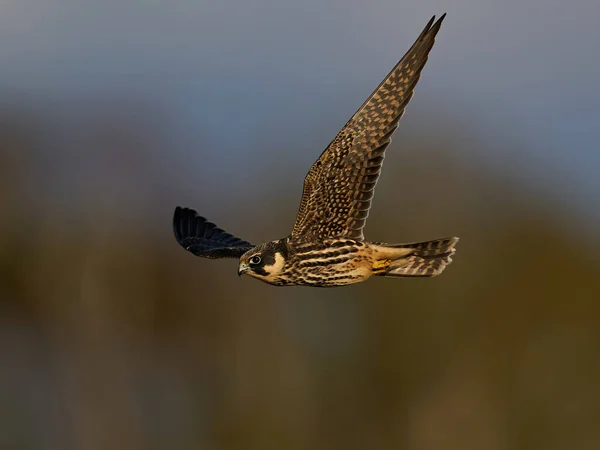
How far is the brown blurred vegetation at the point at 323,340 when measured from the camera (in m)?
20.0

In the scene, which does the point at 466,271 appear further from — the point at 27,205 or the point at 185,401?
the point at 27,205

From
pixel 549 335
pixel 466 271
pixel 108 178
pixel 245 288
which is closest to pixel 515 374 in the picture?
pixel 549 335

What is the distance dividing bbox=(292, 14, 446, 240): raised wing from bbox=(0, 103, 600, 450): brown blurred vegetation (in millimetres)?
12300

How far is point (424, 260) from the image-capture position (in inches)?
270

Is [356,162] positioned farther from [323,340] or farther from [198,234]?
[323,340]

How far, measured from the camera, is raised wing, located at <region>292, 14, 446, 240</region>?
241 inches

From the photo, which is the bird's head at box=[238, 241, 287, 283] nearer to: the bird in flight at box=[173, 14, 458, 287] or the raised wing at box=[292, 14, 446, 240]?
the bird in flight at box=[173, 14, 458, 287]

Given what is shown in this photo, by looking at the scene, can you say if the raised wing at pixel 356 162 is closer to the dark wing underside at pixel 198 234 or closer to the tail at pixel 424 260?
the tail at pixel 424 260

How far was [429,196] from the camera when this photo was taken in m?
20.6

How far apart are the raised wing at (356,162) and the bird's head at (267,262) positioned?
0.21 metres

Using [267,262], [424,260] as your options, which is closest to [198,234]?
[267,262]

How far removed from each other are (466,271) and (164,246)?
9.35 m

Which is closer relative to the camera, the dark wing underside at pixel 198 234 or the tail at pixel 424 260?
the tail at pixel 424 260

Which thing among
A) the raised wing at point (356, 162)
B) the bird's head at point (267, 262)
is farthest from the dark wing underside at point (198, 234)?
the raised wing at point (356, 162)
